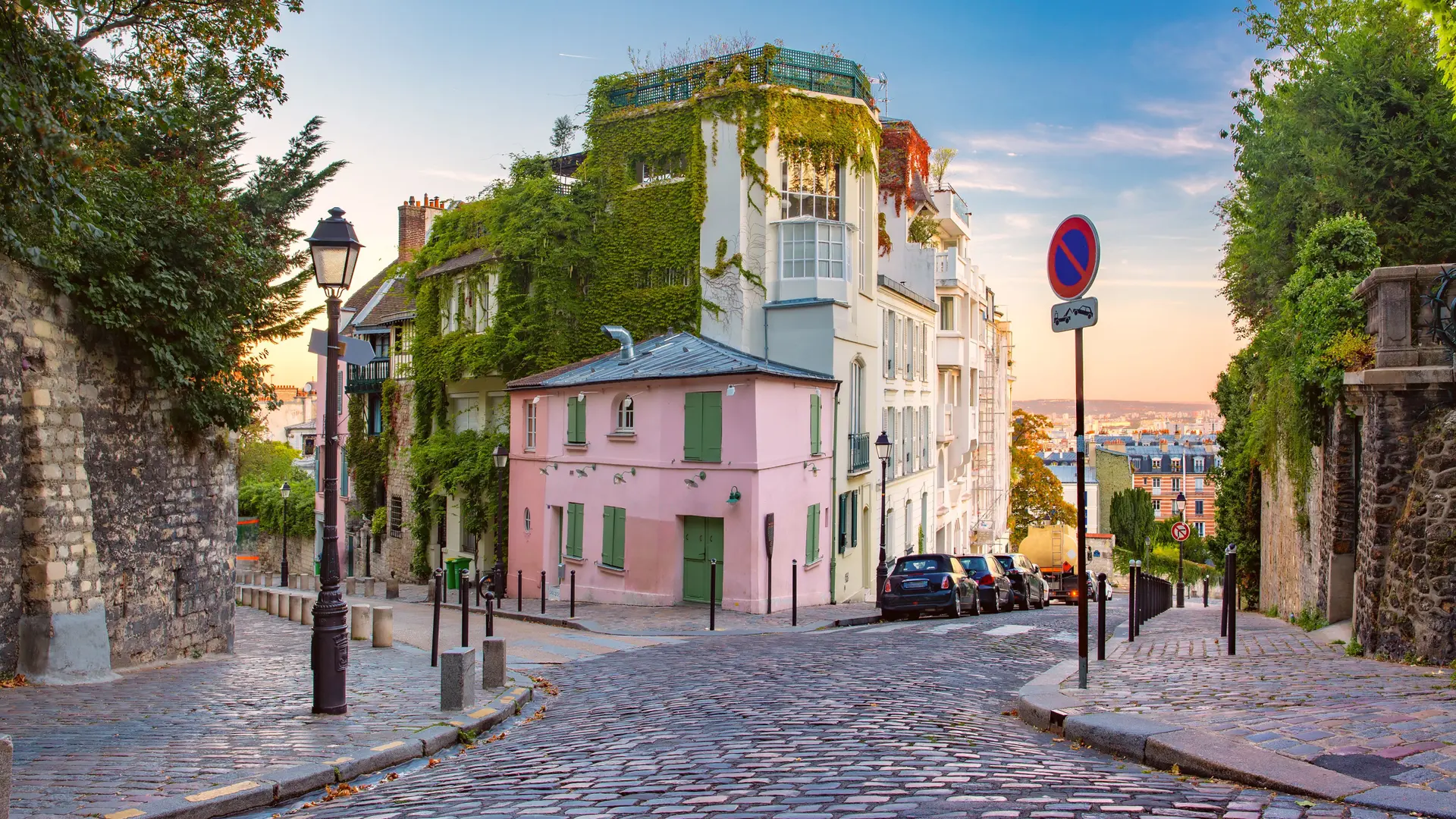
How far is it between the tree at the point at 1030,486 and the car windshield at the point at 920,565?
136ft

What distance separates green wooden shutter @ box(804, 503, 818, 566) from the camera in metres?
24.3

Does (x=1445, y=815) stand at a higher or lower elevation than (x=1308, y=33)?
lower

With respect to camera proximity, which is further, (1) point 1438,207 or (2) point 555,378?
(2) point 555,378

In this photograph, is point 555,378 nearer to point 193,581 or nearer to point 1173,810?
point 193,581

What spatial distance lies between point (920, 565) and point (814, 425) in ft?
18.1

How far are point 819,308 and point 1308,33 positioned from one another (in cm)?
1261

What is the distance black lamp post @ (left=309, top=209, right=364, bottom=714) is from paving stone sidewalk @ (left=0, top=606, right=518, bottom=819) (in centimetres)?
33

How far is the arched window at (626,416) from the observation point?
23.7 m

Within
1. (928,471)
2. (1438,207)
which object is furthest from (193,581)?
(928,471)

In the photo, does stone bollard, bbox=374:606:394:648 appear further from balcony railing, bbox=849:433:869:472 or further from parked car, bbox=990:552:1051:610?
balcony railing, bbox=849:433:869:472

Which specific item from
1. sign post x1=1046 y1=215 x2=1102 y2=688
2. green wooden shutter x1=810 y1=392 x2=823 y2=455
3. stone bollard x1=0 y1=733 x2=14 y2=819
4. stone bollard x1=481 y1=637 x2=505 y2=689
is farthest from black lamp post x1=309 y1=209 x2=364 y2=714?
green wooden shutter x1=810 y1=392 x2=823 y2=455

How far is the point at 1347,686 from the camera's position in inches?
307

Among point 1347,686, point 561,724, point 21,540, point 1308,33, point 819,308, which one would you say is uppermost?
point 1308,33

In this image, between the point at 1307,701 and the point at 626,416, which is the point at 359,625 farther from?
the point at 1307,701
